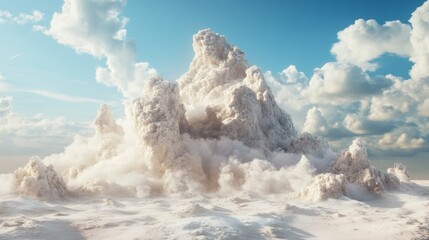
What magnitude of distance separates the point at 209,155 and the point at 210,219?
14.5 metres

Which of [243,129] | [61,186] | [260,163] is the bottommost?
[61,186]

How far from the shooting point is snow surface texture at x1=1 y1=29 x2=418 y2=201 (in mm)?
23938

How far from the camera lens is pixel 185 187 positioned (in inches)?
1009

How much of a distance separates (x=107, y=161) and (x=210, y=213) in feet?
49.0

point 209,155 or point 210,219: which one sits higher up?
point 209,155

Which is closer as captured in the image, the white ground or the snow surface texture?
the white ground

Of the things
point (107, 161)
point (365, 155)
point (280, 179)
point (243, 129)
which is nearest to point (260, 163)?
point (280, 179)

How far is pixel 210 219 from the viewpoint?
15070mm

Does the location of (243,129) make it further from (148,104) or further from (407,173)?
(407,173)

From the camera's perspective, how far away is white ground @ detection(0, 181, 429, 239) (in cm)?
1377

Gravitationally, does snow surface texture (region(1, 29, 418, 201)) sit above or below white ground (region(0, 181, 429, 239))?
above

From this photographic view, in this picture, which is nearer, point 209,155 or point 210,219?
point 210,219

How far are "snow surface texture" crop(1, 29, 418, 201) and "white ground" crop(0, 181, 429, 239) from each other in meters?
2.43

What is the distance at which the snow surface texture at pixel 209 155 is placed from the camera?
2394 centimetres
